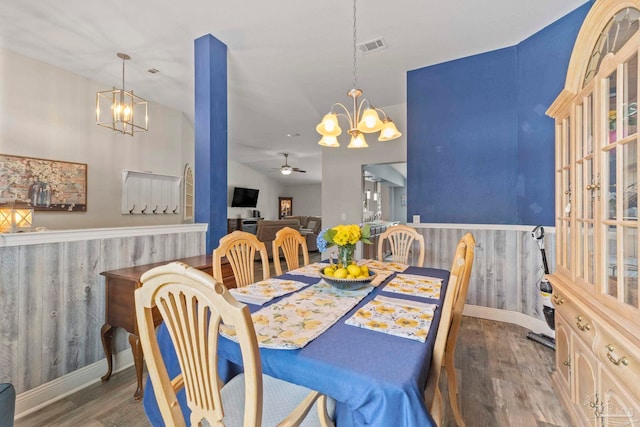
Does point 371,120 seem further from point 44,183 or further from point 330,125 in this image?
point 44,183

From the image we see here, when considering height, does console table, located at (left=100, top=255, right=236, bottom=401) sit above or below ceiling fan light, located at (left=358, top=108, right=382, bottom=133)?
below

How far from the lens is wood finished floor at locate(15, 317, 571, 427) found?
1644 mm

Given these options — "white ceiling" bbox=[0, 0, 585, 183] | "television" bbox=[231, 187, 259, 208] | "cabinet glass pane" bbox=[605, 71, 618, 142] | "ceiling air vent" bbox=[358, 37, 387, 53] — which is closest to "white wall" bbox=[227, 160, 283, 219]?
"television" bbox=[231, 187, 259, 208]

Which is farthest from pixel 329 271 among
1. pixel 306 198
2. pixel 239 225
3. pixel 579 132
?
pixel 306 198

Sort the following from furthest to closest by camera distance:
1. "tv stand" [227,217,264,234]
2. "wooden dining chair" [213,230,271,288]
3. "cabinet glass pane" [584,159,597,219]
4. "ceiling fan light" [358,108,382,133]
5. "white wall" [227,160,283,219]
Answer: "white wall" [227,160,283,219] < "tv stand" [227,217,264,234] < "ceiling fan light" [358,108,382,133] < "wooden dining chair" [213,230,271,288] < "cabinet glass pane" [584,159,597,219]

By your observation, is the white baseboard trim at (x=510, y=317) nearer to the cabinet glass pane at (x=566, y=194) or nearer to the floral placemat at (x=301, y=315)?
the cabinet glass pane at (x=566, y=194)

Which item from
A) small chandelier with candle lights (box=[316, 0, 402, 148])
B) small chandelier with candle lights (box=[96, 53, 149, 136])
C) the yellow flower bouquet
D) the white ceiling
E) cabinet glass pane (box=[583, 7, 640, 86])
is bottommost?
the yellow flower bouquet

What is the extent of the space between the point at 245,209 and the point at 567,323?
372 inches

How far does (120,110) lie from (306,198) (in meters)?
9.82

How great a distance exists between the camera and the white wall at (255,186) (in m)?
9.30

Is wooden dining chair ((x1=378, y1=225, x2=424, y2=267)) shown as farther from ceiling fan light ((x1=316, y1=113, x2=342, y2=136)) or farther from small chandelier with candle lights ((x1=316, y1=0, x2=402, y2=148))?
ceiling fan light ((x1=316, y1=113, x2=342, y2=136))

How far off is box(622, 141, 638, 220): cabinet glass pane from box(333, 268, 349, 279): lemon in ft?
4.14

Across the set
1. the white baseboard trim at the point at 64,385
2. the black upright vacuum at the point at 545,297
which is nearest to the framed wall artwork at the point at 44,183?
the white baseboard trim at the point at 64,385

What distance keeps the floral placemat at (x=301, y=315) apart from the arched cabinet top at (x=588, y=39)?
1689 mm
